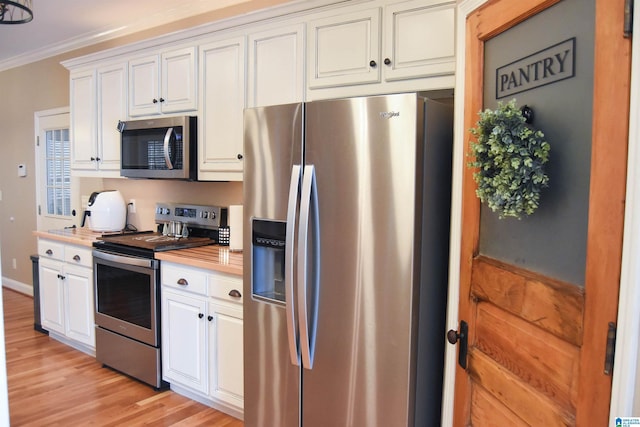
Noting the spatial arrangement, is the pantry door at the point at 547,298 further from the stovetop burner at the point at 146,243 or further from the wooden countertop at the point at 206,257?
the stovetop burner at the point at 146,243

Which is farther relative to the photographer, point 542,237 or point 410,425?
point 410,425

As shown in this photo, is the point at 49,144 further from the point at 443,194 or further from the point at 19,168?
the point at 443,194

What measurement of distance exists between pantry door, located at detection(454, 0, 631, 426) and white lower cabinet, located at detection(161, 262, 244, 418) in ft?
4.42

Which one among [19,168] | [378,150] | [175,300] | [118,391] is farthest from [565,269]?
[19,168]

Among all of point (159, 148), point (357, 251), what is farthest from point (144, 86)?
point (357, 251)

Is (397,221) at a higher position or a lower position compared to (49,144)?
lower

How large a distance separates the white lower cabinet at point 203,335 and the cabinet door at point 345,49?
1194 millimetres

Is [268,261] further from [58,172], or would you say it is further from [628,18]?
[58,172]

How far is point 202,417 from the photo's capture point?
2.64m

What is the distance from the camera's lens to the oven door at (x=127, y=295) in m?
2.84

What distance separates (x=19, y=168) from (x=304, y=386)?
4.95m

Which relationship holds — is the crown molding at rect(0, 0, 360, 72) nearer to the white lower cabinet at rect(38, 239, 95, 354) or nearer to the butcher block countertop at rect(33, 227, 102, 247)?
the butcher block countertop at rect(33, 227, 102, 247)

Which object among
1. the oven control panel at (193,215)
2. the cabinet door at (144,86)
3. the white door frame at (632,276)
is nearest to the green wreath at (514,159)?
the white door frame at (632,276)

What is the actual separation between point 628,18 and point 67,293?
153 inches
